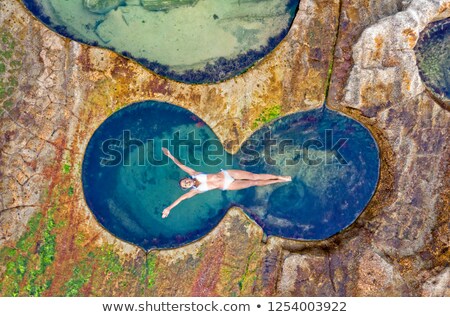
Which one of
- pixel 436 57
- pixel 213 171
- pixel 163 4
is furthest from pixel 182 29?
pixel 436 57

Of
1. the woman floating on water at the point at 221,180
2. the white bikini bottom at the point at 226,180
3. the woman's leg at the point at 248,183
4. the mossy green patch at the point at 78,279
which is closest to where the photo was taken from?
the woman floating on water at the point at 221,180

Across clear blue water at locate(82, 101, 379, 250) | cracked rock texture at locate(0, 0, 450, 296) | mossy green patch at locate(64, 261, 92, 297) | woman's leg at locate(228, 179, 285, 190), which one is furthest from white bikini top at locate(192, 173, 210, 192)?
mossy green patch at locate(64, 261, 92, 297)

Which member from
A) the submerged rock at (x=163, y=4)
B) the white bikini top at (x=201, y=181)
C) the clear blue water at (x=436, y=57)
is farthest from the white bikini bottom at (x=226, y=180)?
the clear blue water at (x=436, y=57)

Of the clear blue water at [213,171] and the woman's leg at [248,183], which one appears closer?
the woman's leg at [248,183]

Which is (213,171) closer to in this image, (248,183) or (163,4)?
(248,183)

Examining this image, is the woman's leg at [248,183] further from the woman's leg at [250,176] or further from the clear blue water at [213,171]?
the clear blue water at [213,171]

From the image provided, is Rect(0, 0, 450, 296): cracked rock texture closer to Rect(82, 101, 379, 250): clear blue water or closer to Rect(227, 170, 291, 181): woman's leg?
Rect(82, 101, 379, 250): clear blue water
